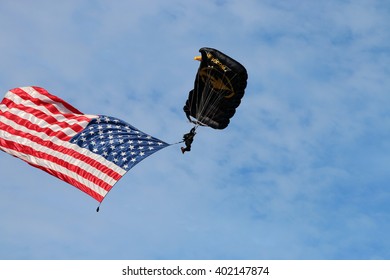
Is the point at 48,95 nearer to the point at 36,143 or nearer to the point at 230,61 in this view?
the point at 36,143

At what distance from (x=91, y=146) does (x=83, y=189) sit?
8.01 feet

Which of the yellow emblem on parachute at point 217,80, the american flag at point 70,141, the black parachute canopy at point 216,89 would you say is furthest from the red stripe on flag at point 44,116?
the yellow emblem on parachute at point 217,80

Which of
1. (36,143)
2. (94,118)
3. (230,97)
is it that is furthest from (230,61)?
(36,143)

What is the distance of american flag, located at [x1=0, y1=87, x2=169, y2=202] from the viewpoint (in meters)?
37.2

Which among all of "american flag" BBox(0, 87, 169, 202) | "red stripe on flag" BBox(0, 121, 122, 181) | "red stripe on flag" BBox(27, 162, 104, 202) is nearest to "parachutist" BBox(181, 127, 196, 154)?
"american flag" BBox(0, 87, 169, 202)

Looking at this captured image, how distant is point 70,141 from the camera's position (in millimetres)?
38781

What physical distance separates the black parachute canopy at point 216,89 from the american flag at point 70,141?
3.63 m

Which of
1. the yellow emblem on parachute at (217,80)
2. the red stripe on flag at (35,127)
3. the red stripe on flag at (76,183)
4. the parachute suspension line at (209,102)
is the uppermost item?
the yellow emblem on parachute at (217,80)

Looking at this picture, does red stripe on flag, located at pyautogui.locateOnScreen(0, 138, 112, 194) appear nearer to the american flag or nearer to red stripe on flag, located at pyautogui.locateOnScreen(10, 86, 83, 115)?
the american flag

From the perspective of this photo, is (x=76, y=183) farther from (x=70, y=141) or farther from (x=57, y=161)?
(x=70, y=141)

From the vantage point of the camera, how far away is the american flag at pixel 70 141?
37250 mm

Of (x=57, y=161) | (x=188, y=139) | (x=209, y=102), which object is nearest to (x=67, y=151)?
(x=57, y=161)

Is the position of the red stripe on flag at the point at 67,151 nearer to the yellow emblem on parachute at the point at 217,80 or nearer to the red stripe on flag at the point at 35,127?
the red stripe on flag at the point at 35,127

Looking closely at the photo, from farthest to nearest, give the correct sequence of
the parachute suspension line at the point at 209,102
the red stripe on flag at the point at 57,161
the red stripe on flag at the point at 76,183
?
the parachute suspension line at the point at 209,102 < the red stripe on flag at the point at 57,161 < the red stripe on flag at the point at 76,183
